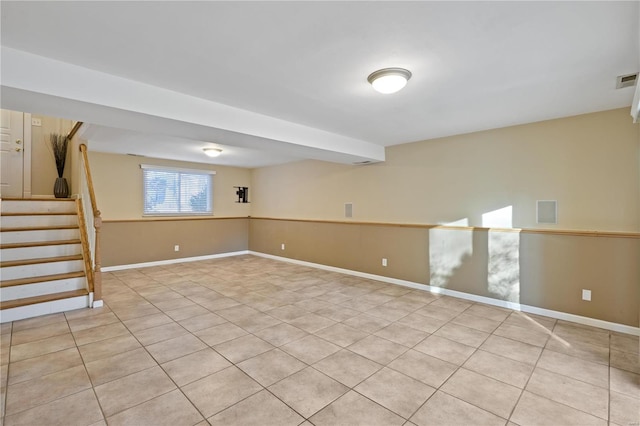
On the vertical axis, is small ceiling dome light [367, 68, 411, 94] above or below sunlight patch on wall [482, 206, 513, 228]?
above

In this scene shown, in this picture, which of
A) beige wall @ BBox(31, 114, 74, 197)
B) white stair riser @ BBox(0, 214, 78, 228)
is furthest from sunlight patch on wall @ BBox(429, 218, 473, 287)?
beige wall @ BBox(31, 114, 74, 197)

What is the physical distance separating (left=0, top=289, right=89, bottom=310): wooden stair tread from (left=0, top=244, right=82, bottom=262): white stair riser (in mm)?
692

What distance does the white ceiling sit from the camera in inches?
68.2

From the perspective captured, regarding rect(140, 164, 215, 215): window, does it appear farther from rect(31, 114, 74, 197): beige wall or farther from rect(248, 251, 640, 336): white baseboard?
rect(248, 251, 640, 336): white baseboard

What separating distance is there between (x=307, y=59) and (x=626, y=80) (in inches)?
109

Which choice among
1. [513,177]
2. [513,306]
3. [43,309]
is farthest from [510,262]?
[43,309]

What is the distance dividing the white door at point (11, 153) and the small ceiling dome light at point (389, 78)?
254 inches

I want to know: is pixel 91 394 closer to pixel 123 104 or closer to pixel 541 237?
pixel 123 104

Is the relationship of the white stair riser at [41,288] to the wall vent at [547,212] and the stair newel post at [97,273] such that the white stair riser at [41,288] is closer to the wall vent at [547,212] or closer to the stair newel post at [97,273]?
the stair newel post at [97,273]

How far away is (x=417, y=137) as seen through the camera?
4.57 m

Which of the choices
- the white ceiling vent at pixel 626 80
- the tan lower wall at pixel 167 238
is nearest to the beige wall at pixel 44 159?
the tan lower wall at pixel 167 238

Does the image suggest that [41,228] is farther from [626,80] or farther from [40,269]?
[626,80]

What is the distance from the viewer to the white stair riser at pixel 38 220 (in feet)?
13.7

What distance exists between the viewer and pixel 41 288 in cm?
367
